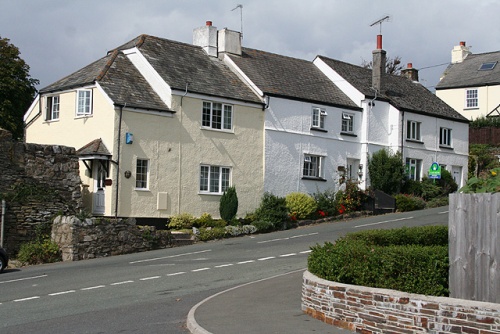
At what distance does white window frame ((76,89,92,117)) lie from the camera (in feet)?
98.6

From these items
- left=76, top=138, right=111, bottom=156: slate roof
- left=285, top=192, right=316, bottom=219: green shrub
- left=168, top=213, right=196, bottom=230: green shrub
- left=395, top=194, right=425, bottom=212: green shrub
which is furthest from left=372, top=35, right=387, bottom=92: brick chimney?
left=76, top=138, right=111, bottom=156: slate roof

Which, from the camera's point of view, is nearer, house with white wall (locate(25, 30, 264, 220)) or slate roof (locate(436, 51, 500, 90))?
house with white wall (locate(25, 30, 264, 220))

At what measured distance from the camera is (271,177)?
111ft

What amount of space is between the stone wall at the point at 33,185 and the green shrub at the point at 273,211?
8.28 metres

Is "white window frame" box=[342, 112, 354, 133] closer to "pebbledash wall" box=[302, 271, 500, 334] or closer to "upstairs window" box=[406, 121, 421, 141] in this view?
"upstairs window" box=[406, 121, 421, 141]

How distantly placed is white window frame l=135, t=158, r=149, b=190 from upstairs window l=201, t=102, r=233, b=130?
3.47m

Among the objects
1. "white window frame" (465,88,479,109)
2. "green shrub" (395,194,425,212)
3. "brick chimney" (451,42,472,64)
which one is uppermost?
"brick chimney" (451,42,472,64)

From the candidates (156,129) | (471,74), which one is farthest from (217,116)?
(471,74)

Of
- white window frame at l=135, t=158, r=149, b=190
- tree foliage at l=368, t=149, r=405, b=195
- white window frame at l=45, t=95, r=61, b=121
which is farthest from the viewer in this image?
tree foliage at l=368, t=149, r=405, b=195

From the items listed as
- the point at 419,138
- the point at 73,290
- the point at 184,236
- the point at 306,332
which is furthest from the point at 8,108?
the point at 306,332

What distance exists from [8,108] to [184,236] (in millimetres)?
17045

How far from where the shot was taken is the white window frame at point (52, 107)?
3226 centimetres

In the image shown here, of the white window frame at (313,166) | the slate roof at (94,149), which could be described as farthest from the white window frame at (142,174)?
the white window frame at (313,166)

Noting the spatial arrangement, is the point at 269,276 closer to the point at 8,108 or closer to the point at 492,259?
the point at 492,259
